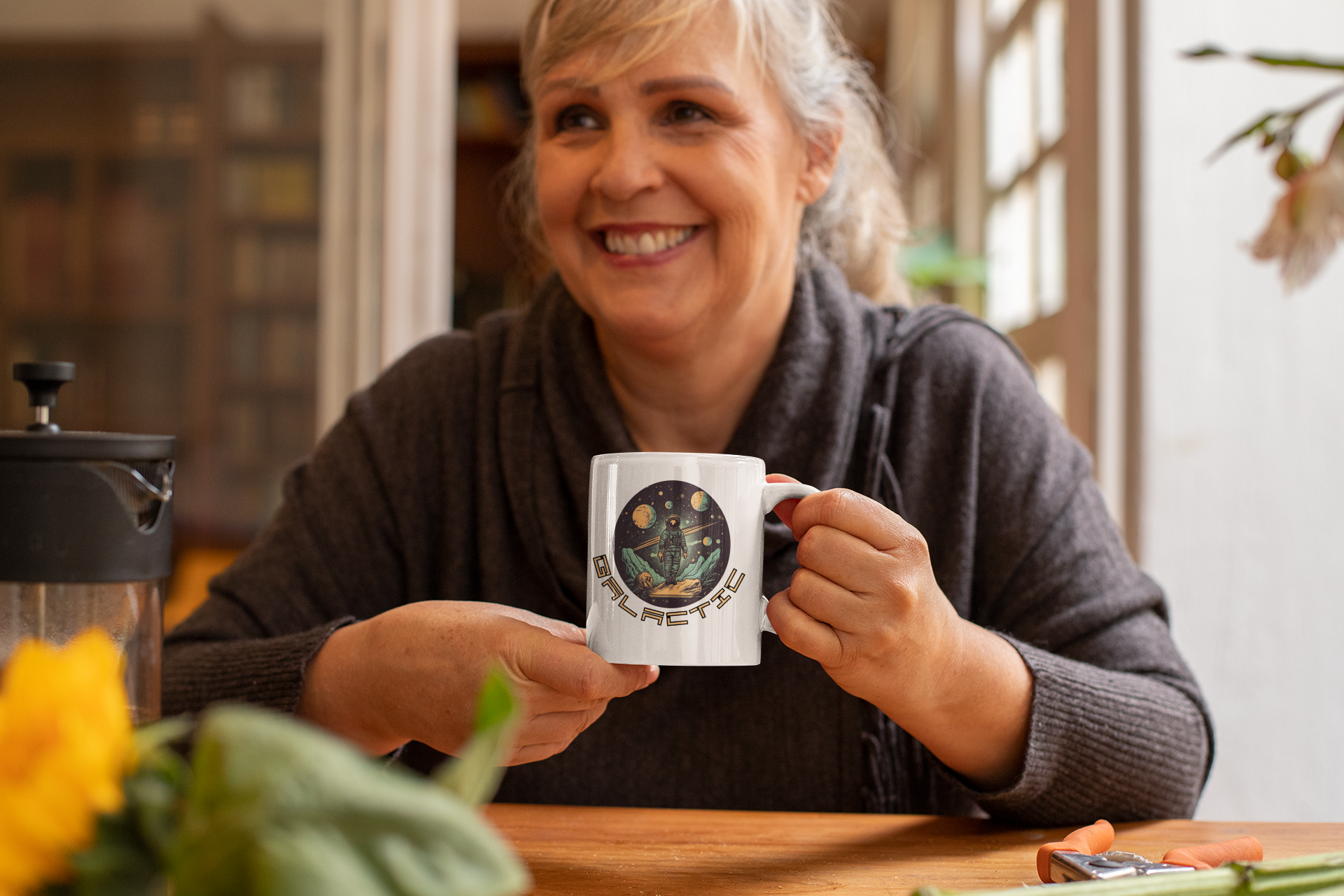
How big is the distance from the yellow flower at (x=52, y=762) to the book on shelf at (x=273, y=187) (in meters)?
2.22

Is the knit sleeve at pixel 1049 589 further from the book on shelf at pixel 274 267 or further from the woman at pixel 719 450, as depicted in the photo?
the book on shelf at pixel 274 267

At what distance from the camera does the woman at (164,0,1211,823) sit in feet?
2.95

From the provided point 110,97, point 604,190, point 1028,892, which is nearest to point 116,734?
point 1028,892

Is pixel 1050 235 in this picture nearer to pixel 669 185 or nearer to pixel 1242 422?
pixel 1242 422

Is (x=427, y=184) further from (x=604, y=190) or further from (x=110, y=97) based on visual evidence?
(x=604, y=190)

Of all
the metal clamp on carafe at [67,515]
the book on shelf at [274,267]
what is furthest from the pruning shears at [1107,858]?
the book on shelf at [274,267]

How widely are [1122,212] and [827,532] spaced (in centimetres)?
102

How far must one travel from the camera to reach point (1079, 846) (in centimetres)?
65

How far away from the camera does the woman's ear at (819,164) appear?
1.25 metres

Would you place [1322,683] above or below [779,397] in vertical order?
below

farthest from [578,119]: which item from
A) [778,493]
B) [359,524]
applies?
[778,493]

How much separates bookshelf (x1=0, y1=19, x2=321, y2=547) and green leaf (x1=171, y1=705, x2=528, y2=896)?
1.83 metres

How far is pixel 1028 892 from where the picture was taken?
0.46 metres

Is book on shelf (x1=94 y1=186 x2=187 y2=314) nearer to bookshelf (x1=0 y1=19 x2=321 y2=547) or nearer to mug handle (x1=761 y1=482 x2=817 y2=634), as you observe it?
bookshelf (x1=0 y1=19 x2=321 y2=547)
